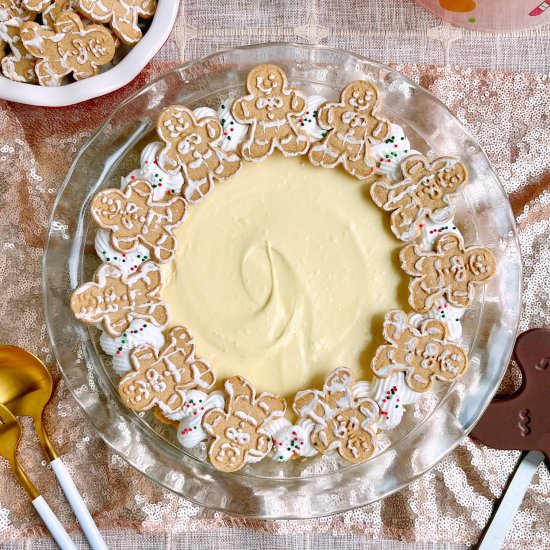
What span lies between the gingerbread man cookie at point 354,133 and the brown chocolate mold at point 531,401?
1.52 feet

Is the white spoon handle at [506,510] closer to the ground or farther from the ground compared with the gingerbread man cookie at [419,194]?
closer to the ground

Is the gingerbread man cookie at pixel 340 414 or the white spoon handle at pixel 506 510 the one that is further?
the white spoon handle at pixel 506 510

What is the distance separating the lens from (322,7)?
1.48 meters

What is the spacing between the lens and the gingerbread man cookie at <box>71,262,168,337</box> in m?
1.32

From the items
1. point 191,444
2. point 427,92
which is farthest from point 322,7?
point 191,444

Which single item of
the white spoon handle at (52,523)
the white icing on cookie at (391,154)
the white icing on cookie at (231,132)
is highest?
the white icing on cookie at (231,132)

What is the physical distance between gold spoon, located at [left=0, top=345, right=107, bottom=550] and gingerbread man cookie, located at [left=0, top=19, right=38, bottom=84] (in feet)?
1.80

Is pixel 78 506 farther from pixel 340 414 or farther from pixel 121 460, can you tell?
pixel 340 414

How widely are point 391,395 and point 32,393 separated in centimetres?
71

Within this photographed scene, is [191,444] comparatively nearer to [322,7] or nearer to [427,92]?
[427,92]

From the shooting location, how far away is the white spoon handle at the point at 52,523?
1.41m

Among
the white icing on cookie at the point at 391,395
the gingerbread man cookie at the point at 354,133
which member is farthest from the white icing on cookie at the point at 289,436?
the gingerbread man cookie at the point at 354,133

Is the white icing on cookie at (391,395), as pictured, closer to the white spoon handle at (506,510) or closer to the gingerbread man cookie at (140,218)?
the white spoon handle at (506,510)

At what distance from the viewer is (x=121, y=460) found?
1.44 m
